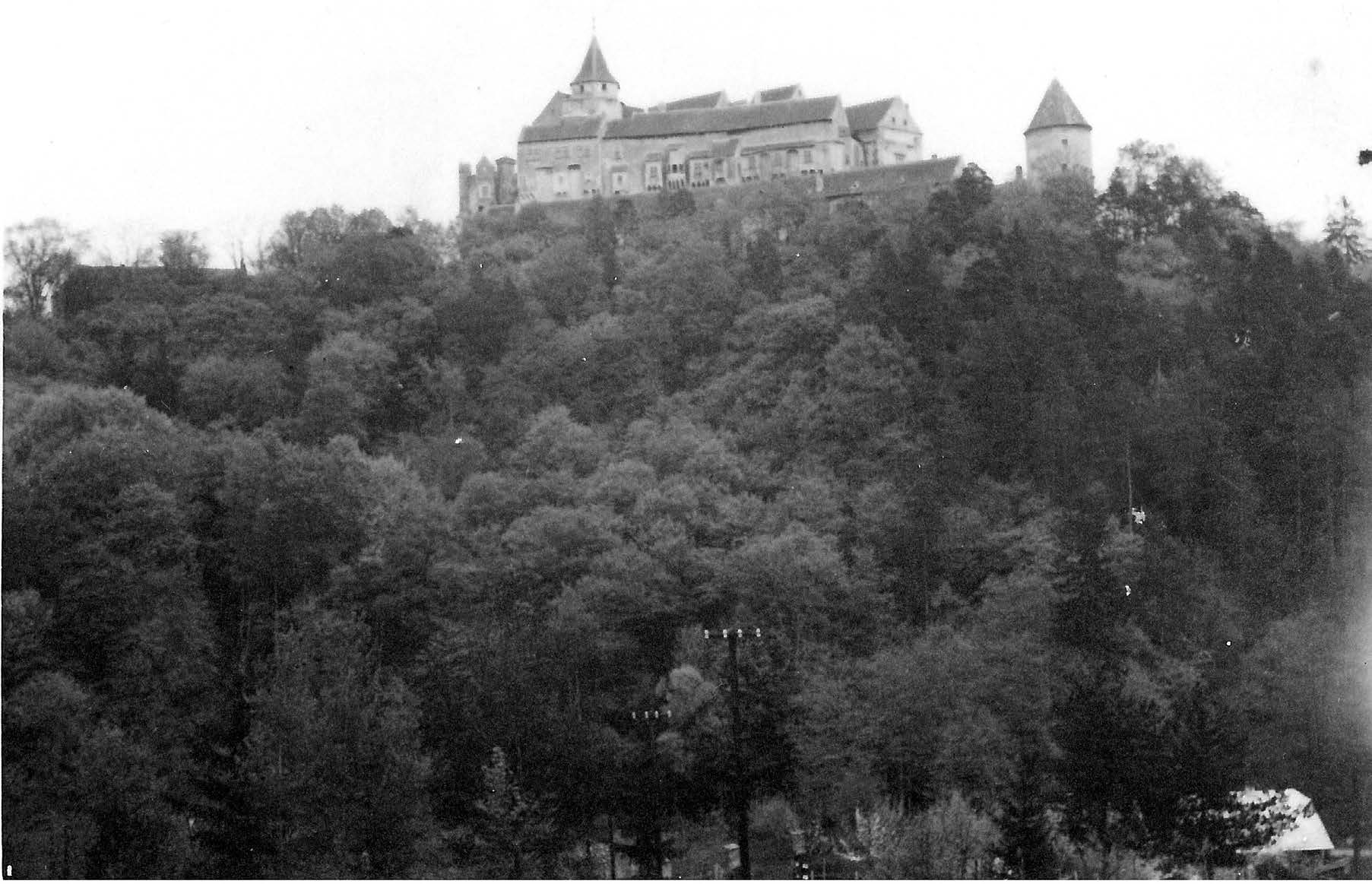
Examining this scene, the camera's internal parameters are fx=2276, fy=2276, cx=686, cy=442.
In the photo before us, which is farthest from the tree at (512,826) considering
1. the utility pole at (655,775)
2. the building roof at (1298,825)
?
the building roof at (1298,825)

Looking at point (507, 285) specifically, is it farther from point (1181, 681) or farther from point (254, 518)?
point (1181, 681)

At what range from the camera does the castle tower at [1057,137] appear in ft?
180

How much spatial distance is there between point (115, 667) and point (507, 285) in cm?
1842

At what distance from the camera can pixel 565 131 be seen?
60688 mm

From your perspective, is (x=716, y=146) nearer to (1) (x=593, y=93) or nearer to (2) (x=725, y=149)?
(2) (x=725, y=149)

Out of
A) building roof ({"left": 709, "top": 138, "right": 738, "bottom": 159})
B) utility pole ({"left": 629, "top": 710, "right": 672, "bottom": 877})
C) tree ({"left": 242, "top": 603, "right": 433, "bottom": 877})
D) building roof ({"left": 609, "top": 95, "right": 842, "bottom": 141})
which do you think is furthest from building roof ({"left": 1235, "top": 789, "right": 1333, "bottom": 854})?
building roof ({"left": 709, "top": 138, "right": 738, "bottom": 159})

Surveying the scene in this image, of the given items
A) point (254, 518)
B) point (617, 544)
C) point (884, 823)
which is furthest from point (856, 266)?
point (884, 823)

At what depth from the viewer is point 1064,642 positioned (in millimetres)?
36500

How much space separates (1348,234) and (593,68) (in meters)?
22.4

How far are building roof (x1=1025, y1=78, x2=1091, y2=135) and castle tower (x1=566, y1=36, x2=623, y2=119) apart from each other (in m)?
12.4

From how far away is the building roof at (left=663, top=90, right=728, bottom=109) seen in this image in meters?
60.0

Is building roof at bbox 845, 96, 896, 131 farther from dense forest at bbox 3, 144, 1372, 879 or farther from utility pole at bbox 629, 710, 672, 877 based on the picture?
utility pole at bbox 629, 710, 672, 877

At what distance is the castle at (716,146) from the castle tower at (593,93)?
0.11 ft

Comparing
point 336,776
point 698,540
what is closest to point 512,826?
point 336,776
